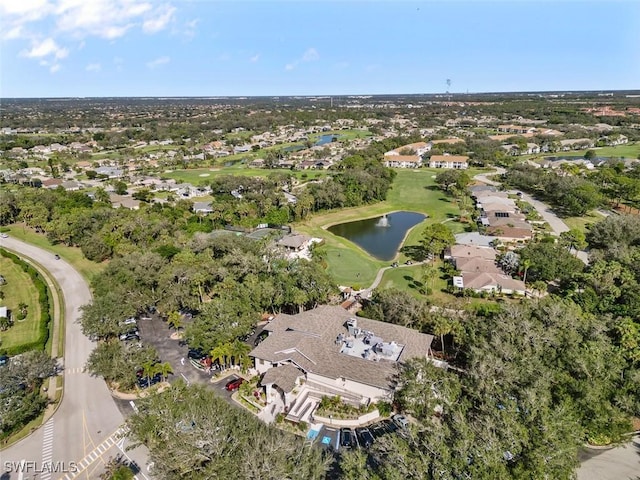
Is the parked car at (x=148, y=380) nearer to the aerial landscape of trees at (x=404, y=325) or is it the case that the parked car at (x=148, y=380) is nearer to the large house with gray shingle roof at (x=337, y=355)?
the aerial landscape of trees at (x=404, y=325)

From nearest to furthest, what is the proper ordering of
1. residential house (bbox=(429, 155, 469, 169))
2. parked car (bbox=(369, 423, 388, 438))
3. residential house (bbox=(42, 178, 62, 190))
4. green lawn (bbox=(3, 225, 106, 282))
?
1. parked car (bbox=(369, 423, 388, 438))
2. green lawn (bbox=(3, 225, 106, 282))
3. residential house (bbox=(42, 178, 62, 190))
4. residential house (bbox=(429, 155, 469, 169))

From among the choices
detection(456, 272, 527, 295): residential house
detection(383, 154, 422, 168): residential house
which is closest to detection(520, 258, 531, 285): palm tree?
detection(456, 272, 527, 295): residential house

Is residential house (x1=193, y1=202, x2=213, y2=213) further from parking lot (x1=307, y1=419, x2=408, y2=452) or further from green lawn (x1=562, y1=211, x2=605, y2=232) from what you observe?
green lawn (x1=562, y1=211, x2=605, y2=232)

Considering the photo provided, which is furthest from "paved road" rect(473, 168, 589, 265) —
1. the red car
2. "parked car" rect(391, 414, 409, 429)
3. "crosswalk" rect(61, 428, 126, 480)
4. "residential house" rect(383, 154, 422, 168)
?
"crosswalk" rect(61, 428, 126, 480)

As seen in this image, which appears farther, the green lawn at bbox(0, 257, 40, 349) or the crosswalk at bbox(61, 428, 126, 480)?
the green lawn at bbox(0, 257, 40, 349)

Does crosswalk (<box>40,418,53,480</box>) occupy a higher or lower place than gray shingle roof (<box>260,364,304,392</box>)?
lower

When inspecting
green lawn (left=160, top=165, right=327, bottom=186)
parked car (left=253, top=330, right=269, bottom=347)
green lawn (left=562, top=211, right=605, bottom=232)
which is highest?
green lawn (left=160, top=165, right=327, bottom=186)

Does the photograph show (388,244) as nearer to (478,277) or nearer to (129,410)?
(478,277)

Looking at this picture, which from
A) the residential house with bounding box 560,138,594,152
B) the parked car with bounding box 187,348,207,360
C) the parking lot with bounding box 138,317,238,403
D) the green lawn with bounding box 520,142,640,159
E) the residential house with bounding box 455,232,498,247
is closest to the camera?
the parking lot with bounding box 138,317,238,403
